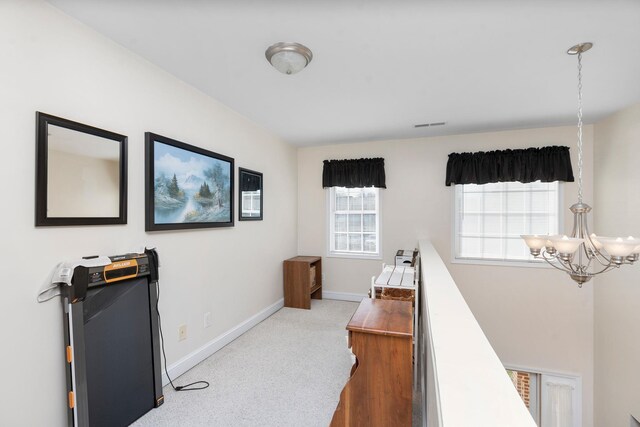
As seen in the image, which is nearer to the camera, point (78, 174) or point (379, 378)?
point (379, 378)

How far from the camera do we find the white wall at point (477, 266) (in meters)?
3.66

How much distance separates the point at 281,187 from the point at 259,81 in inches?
77.8

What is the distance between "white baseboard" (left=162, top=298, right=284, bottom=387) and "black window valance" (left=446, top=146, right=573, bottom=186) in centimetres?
307

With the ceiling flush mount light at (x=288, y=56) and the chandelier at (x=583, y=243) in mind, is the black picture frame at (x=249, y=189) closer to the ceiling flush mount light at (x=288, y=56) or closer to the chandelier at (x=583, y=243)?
the ceiling flush mount light at (x=288, y=56)

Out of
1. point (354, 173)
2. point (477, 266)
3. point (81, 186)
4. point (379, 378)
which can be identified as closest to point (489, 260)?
point (477, 266)

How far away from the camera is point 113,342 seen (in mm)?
1738

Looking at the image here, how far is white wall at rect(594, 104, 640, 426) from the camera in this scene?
2908 millimetres

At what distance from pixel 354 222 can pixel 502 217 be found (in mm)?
2043

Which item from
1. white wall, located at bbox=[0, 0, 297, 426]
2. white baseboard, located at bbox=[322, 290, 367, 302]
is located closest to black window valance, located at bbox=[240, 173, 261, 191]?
white wall, located at bbox=[0, 0, 297, 426]

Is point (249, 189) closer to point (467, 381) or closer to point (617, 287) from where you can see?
point (467, 381)

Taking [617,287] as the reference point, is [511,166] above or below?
above

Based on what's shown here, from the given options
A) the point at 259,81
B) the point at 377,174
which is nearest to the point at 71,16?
the point at 259,81

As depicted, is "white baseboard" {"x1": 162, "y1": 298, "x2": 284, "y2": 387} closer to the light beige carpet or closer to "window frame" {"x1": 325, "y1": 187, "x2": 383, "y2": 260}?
the light beige carpet

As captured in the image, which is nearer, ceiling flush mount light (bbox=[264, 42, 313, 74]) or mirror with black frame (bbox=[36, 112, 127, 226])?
mirror with black frame (bbox=[36, 112, 127, 226])
